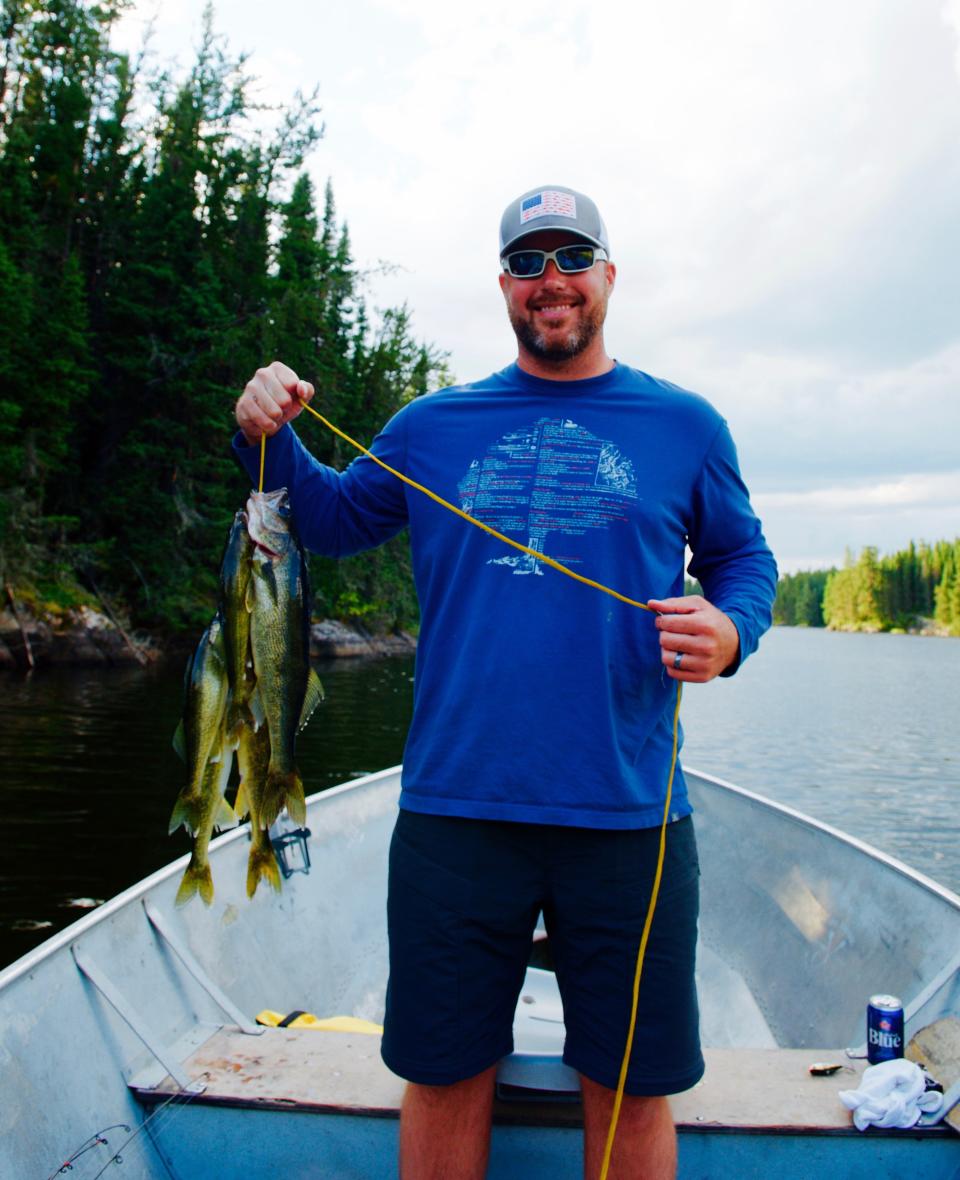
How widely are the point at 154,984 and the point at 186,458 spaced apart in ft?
96.7

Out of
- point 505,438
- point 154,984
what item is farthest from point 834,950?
point 505,438

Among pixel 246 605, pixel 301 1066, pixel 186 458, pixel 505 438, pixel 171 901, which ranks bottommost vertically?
pixel 301 1066

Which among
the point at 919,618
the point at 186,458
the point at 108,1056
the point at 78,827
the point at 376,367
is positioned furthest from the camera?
the point at 919,618

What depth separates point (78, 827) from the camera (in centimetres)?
991

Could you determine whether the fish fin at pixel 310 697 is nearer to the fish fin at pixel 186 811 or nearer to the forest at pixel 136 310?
the fish fin at pixel 186 811

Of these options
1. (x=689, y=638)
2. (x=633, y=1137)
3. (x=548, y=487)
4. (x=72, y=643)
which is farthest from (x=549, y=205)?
(x=72, y=643)

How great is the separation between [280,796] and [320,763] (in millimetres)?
12131

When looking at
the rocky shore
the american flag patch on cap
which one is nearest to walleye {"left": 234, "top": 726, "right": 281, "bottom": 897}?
the american flag patch on cap

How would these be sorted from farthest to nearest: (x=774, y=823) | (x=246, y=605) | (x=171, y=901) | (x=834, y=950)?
(x=774, y=823), (x=834, y=950), (x=171, y=901), (x=246, y=605)

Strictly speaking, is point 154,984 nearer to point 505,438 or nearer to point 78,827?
point 505,438

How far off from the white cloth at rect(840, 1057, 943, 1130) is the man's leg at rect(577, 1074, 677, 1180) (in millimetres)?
810

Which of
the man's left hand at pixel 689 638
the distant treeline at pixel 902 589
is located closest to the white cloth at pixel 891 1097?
the man's left hand at pixel 689 638

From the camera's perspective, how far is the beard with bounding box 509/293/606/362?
2500 mm

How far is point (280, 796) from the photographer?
2.48 m
